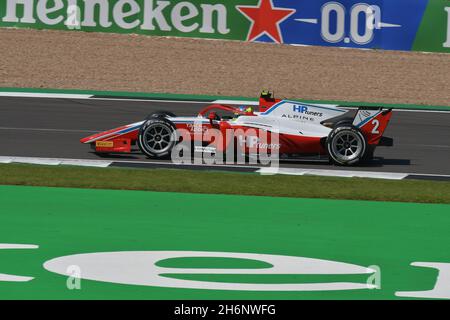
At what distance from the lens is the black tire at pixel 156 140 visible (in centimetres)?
1616

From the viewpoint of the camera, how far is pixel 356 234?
10742 mm

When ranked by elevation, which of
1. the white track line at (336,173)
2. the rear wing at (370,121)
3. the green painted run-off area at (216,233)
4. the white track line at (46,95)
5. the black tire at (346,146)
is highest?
the white track line at (46,95)

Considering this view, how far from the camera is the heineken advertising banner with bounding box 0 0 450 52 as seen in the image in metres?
28.5

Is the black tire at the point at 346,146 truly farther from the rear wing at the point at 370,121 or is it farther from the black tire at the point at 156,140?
the black tire at the point at 156,140

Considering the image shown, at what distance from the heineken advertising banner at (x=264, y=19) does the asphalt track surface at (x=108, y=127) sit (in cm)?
553

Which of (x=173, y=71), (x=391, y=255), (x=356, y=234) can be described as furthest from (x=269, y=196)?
(x=173, y=71)

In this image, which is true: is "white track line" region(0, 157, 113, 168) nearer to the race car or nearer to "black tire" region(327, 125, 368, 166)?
the race car

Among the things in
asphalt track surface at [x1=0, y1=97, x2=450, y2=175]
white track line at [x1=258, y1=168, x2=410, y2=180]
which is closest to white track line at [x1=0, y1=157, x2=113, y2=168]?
asphalt track surface at [x1=0, y1=97, x2=450, y2=175]

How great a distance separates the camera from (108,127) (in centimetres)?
2006

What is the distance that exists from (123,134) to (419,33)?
14.9 meters

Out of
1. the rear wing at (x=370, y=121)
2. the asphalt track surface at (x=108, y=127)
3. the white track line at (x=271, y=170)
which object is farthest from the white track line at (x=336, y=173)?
the rear wing at (x=370, y=121)

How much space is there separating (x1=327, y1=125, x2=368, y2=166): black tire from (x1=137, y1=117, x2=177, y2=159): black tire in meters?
2.51

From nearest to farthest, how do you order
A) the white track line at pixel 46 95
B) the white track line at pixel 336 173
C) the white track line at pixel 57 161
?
1. the white track line at pixel 336 173
2. the white track line at pixel 57 161
3. the white track line at pixel 46 95
